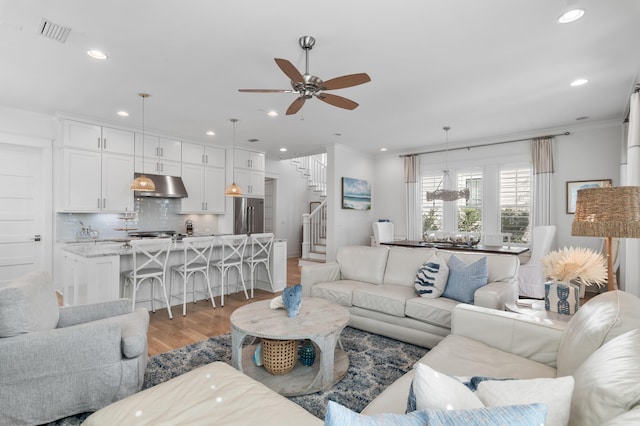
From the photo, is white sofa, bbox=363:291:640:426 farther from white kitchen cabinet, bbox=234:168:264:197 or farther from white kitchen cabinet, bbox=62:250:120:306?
white kitchen cabinet, bbox=234:168:264:197

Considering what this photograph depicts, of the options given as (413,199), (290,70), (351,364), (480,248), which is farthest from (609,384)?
(413,199)

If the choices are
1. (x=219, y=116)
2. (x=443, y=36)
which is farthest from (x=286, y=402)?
(x=219, y=116)

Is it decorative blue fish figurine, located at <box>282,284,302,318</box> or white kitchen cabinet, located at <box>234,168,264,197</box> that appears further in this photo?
white kitchen cabinet, located at <box>234,168,264,197</box>

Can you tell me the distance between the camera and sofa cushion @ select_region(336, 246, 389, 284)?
3860 mm

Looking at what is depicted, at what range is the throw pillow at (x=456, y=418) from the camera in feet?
2.26

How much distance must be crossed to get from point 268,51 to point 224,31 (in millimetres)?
449

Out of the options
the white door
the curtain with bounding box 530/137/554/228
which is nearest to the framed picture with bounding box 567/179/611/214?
the curtain with bounding box 530/137/554/228

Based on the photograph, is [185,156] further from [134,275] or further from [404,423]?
[404,423]

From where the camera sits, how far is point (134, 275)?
3.74 metres

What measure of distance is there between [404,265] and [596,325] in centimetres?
235

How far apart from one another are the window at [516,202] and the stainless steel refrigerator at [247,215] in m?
5.25

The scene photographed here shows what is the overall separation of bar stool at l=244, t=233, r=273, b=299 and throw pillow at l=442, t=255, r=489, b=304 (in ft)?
9.32

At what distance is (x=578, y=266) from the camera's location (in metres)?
2.05

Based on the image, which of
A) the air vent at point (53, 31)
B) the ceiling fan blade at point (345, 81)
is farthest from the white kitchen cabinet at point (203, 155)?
the ceiling fan blade at point (345, 81)
